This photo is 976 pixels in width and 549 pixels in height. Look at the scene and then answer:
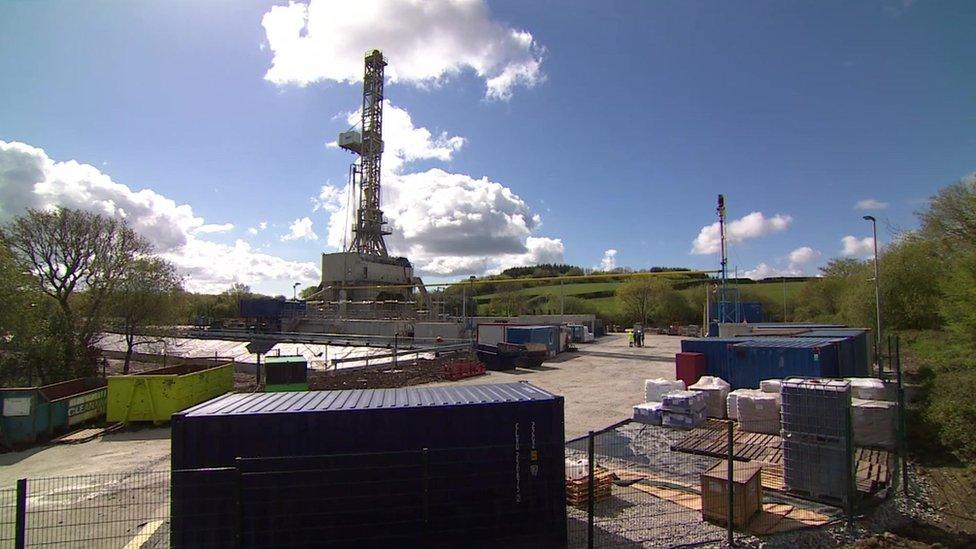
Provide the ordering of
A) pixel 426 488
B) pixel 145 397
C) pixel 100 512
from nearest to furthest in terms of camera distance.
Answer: pixel 426 488 → pixel 100 512 → pixel 145 397

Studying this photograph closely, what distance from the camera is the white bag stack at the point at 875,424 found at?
1014 cm

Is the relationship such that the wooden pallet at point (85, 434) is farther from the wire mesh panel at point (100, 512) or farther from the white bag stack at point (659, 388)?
the white bag stack at point (659, 388)

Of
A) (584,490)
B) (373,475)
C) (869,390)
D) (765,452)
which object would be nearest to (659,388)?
(765,452)

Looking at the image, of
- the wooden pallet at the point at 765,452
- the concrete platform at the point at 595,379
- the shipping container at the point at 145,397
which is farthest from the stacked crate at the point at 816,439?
the shipping container at the point at 145,397

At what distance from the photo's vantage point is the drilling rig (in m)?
52.3

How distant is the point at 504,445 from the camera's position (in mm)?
6020

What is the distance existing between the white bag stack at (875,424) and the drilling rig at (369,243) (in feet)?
144

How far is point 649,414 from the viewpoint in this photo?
12891 mm

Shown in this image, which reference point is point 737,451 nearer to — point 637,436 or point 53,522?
point 637,436

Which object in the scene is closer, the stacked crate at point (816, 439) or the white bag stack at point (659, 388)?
the stacked crate at point (816, 439)

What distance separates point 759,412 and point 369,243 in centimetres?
4979

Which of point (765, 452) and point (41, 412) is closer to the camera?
point (765, 452)

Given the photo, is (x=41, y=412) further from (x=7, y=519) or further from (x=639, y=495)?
(x=639, y=495)

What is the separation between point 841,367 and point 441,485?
→ 50.4ft
